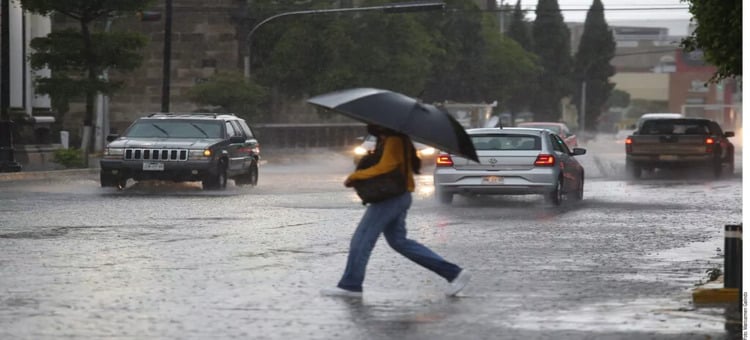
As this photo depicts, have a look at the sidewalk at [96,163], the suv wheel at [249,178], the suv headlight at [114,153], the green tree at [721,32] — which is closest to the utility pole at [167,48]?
the sidewalk at [96,163]

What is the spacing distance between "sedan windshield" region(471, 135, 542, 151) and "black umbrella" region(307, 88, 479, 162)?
13888 millimetres

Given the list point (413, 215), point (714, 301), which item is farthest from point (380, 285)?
point (413, 215)

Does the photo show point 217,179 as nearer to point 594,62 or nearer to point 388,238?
point 388,238

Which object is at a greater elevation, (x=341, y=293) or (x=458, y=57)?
(x=458, y=57)

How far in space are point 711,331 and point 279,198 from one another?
17.9 meters

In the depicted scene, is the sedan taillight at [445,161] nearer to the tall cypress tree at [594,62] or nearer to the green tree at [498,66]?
the green tree at [498,66]

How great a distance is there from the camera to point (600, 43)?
133 meters

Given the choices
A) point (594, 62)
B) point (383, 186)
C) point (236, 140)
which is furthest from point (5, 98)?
point (594, 62)

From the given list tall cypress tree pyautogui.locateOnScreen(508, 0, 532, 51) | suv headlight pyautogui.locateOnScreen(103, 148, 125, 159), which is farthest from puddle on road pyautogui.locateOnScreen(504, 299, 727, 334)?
tall cypress tree pyautogui.locateOnScreen(508, 0, 532, 51)

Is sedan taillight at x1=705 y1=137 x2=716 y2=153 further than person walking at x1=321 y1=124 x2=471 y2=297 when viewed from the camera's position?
Yes

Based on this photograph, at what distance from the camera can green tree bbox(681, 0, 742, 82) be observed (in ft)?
40.1

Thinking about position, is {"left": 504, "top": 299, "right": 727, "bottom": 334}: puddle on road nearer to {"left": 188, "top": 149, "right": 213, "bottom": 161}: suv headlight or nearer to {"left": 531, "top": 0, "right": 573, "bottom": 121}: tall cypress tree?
{"left": 188, "top": 149, "right": 213, "bottom": 161}: suv headlight

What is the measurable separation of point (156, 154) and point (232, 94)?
85.0ft

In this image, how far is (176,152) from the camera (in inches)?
1205
